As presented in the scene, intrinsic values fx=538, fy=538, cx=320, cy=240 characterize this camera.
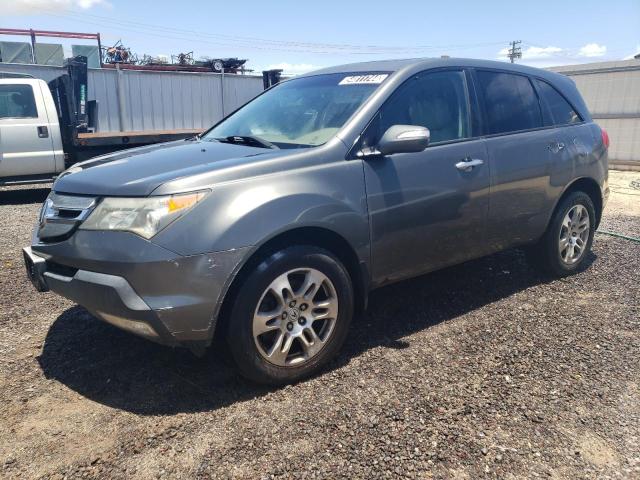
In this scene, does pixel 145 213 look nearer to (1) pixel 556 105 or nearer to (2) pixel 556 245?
(2) pixel 556 245

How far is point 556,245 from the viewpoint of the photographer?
185 inches

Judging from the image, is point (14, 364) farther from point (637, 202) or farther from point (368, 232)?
point (637, 202)

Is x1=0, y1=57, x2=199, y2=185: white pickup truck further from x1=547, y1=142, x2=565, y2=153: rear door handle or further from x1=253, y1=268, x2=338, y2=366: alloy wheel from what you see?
x1=547, y1=142, x2=565, y2=153: rear door handle

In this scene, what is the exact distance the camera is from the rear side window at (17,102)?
8797mm

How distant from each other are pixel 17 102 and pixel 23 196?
1.88 metres

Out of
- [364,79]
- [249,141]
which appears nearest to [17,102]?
[249,141]

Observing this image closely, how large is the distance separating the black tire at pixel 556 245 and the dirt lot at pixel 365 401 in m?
0.48

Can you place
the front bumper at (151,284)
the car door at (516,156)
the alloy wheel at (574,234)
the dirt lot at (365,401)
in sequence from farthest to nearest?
1. the alloy wheel at (574,234)
2. the car door at (516,156)
3. the front bumper at (151,284)
4. the dirt lot at (365,401)

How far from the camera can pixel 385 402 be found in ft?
9.40

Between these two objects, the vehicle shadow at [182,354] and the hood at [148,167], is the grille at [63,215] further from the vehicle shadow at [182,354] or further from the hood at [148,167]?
the vehicle shadow at [182,354]

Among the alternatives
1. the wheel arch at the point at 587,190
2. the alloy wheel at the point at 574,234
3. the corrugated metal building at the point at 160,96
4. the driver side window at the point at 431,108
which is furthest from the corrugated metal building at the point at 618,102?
the driver side window at the point at 431,108

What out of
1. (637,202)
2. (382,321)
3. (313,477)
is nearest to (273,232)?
(313,477)

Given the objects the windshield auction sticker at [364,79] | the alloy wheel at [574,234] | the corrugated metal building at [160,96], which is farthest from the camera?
the corrugated metal building at [160,96]

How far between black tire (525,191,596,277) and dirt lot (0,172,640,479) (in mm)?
475
